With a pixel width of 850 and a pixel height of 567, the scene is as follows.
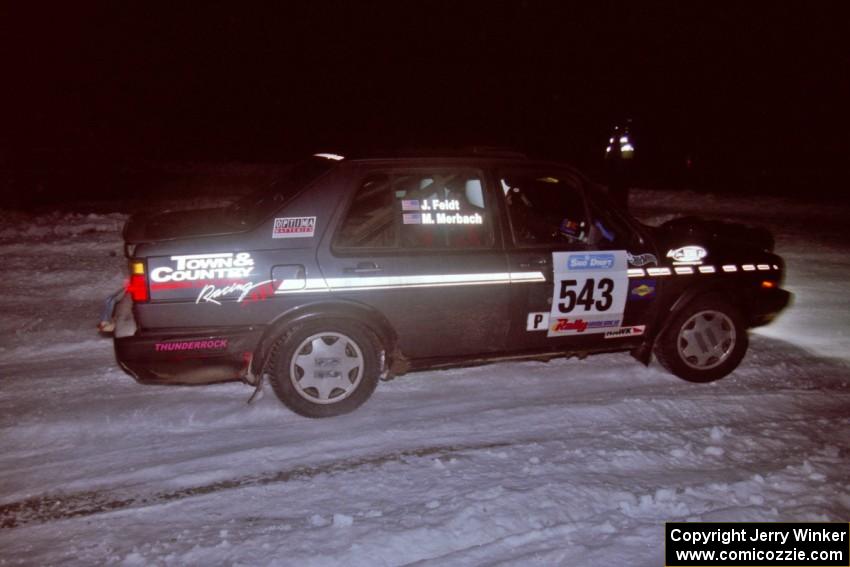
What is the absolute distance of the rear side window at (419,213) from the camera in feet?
14.5

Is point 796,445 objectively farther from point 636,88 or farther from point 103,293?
point 636,88

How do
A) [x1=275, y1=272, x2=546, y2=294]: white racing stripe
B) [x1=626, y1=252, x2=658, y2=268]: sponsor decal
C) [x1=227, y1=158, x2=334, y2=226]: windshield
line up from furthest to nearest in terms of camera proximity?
[x1=626, y1=252, x2=658, y2=268]: sponsor decal < [x1=227, y1=158, x2=334, y2=226]: windshield < [x1=275, y1=272, x2=546, y2=294]: white racing stripe

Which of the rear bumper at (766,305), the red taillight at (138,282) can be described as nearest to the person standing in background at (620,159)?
the rear bumper at (766,305)

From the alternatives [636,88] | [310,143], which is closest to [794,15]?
[636,88]

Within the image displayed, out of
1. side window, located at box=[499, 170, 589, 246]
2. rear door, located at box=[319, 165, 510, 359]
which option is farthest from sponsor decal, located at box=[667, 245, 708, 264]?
rear door, located at box=[319, 165, 510, 359]

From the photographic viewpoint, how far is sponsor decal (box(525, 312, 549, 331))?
15.6 ft

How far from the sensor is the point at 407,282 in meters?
4.46

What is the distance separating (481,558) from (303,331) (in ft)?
6.07

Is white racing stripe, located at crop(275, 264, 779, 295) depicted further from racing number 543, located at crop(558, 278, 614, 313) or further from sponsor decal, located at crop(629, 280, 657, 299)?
racing number 543, located at crop(558, 278, 614, 313)

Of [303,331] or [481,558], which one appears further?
[303,331]

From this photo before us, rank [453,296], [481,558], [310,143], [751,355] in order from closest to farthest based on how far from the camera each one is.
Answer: [481,558] → [453,296] → [751,355] → [310,143]

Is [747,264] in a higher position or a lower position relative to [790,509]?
higher

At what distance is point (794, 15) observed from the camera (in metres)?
21.9

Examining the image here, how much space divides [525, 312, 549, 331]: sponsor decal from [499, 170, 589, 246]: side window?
1.66ft
